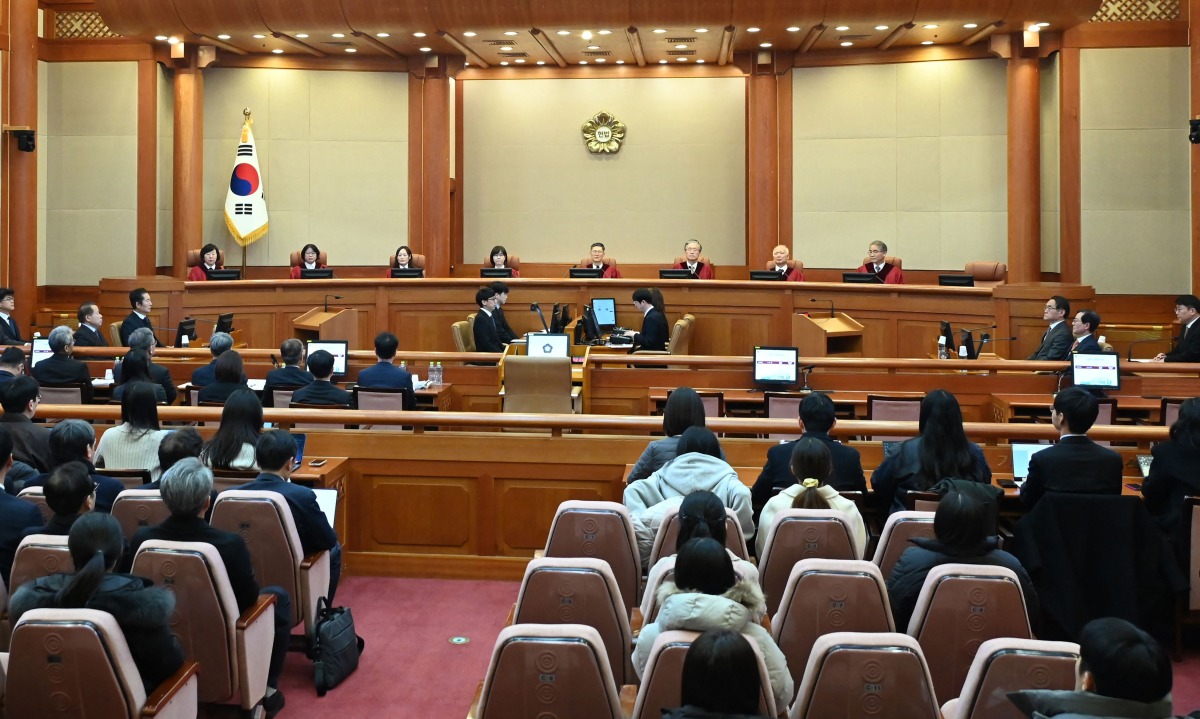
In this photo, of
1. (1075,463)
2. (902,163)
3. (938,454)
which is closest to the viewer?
(1075,463)

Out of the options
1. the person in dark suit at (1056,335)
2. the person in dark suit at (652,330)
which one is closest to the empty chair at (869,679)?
the person in dark suit at (1056,335)

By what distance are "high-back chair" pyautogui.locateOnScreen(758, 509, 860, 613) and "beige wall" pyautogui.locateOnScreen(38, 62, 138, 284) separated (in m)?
11.5

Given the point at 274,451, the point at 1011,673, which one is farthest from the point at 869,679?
the point at 274,451

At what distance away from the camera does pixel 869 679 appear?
268 centimetres

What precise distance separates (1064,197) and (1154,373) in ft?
15.1

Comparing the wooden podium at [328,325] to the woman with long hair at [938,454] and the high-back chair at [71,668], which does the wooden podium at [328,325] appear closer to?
the woman with long hair at [938,454]

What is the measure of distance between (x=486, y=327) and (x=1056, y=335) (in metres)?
4.84

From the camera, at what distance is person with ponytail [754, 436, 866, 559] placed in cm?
423

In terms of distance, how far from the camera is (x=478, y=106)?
15719 mm

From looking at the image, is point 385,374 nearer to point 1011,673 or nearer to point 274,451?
point 274,451

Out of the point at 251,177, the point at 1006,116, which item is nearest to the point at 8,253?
the point at 251,177

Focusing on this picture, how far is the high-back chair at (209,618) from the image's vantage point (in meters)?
3.60

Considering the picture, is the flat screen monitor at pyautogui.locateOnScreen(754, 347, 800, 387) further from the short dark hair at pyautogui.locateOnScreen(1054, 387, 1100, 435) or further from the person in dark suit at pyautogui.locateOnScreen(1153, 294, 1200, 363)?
the short dark hair at pyautogui.locateOnScreen(1054, 387, 1100, 435)

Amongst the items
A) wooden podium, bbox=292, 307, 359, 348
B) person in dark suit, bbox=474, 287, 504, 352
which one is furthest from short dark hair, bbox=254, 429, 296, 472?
person in dark suit, bbox=474, 287, 504, 352
